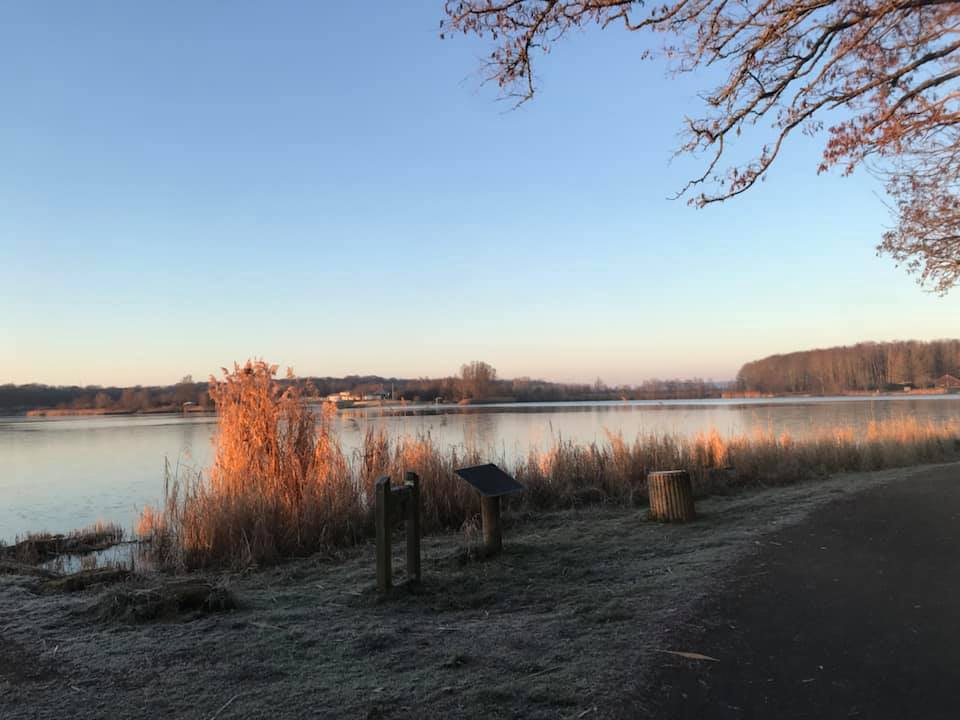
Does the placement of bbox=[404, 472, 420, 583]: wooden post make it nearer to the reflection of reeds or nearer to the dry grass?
the reflection of reeds

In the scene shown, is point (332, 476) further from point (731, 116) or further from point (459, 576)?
point (731, 116)

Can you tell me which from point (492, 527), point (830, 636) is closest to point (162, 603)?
point (492, 527)

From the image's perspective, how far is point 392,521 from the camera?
4.74m

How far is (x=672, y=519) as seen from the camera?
727cm

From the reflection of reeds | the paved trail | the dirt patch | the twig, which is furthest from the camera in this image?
the reflection of reeds

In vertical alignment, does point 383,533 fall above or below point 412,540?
above

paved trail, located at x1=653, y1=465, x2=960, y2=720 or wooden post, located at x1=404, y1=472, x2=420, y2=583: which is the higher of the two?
wooden post, located at x1=404, y1=472, x2=420, y2=583

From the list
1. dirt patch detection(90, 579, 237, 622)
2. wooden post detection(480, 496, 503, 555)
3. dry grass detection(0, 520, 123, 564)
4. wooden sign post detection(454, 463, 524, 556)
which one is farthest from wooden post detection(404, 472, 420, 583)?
dry grass detection(0, 520, 123, 564)

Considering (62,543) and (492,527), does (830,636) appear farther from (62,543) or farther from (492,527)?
(62,543)

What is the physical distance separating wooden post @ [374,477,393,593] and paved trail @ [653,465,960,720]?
207 cm

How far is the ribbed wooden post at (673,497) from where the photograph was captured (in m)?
7.27

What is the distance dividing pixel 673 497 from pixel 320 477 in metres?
4.09

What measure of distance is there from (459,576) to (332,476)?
3.43 meters

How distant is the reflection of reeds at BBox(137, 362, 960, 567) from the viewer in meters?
6.93
